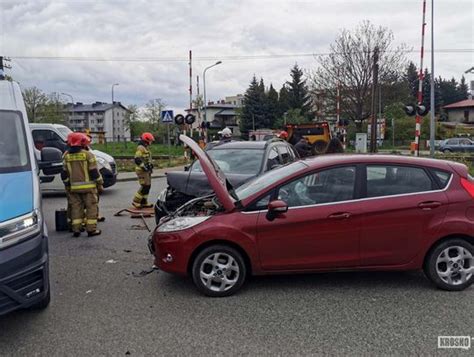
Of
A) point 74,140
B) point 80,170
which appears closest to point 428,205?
point 80,170

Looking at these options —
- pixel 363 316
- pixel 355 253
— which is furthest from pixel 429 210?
pixel 363 316

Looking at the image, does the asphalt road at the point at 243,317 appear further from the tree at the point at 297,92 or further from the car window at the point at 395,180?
the tree at the point at 297,92

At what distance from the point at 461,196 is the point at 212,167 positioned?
2.64 m

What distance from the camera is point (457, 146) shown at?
37438mm

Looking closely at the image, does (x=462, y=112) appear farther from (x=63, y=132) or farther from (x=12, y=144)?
(x=12, y=144)

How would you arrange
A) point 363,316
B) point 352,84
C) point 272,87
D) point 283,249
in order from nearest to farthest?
point 363,316
point 283,249
point 352,84
point 272,87

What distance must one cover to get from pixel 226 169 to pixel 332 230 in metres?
3.17

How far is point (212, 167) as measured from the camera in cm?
467

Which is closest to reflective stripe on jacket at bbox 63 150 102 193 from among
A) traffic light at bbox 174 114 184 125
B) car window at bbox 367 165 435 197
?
car window at bbox 367 165 435 197

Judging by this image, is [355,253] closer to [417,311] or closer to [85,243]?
[417,311]

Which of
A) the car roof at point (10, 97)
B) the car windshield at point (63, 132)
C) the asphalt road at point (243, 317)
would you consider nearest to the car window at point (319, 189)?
the asphalt road at point (243, 317)

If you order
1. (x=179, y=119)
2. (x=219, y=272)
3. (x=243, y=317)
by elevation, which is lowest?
(x=243, y=317)

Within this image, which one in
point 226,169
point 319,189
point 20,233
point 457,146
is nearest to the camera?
point 20,233

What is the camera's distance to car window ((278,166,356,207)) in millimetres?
Result: 4602
